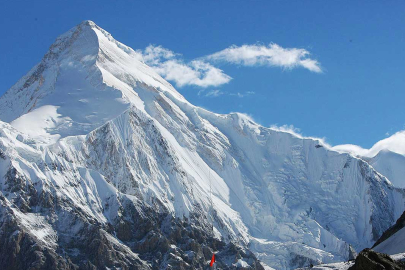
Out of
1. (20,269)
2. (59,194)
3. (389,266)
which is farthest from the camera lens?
(59,194)

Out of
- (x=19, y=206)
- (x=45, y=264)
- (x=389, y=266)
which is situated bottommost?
(x=389, y=266)

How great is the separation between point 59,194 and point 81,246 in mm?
15611

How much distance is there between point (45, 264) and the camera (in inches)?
7239

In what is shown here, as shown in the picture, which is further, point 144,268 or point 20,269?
point 144,268

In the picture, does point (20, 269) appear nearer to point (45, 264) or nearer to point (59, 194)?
point (45, 264)

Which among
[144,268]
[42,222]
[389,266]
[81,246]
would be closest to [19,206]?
[42,222]

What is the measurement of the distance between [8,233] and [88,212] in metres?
23.2

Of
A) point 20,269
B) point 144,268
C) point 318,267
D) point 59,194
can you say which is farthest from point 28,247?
point 318,267

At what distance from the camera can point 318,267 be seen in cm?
6894

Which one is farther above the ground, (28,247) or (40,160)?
(40,160)

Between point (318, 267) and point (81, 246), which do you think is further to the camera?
point (81, 246)

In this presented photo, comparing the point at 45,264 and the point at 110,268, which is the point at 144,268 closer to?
the point at 110,268

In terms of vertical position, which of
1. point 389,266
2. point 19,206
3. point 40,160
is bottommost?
point 389,266

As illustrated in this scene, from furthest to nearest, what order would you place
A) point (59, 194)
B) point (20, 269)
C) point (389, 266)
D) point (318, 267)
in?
point (59, 194), point (20, 269), point (318, 267), point (389, 266)
